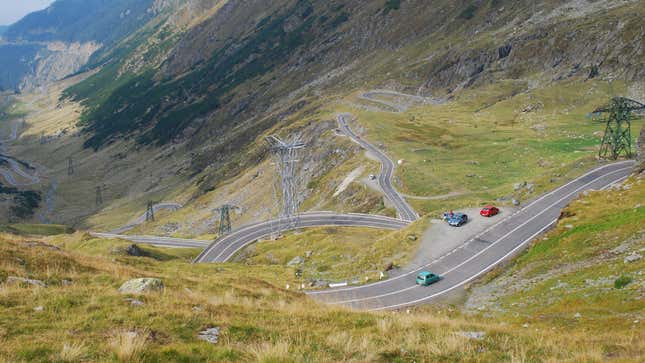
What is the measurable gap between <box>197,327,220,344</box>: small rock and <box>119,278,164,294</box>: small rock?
575 cm

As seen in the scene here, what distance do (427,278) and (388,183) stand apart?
161ft

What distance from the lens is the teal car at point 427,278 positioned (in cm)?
4219

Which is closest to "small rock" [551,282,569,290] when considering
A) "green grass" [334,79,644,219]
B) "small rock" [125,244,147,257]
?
"green grass" [334,79,644,219]

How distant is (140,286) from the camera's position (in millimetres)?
18859

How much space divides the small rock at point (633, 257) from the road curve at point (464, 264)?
46.1ft

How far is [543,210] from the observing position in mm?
53531

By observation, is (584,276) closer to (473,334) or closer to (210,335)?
(473,334)

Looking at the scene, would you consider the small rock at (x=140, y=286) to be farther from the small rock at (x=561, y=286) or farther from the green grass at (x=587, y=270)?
the small rock at (x=561, y=286)

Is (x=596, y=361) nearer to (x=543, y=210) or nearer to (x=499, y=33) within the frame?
(x=543, y=210)

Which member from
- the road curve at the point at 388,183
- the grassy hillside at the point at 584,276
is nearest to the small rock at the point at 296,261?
the road curve at the point at 388,183

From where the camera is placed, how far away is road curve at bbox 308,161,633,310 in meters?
40.6

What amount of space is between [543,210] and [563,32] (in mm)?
128059

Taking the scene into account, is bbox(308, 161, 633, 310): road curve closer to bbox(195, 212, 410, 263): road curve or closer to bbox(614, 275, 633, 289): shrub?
bbox(614, 275, 633, 289): shrub

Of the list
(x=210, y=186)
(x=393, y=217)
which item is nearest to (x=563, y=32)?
(x=393, y=217)
